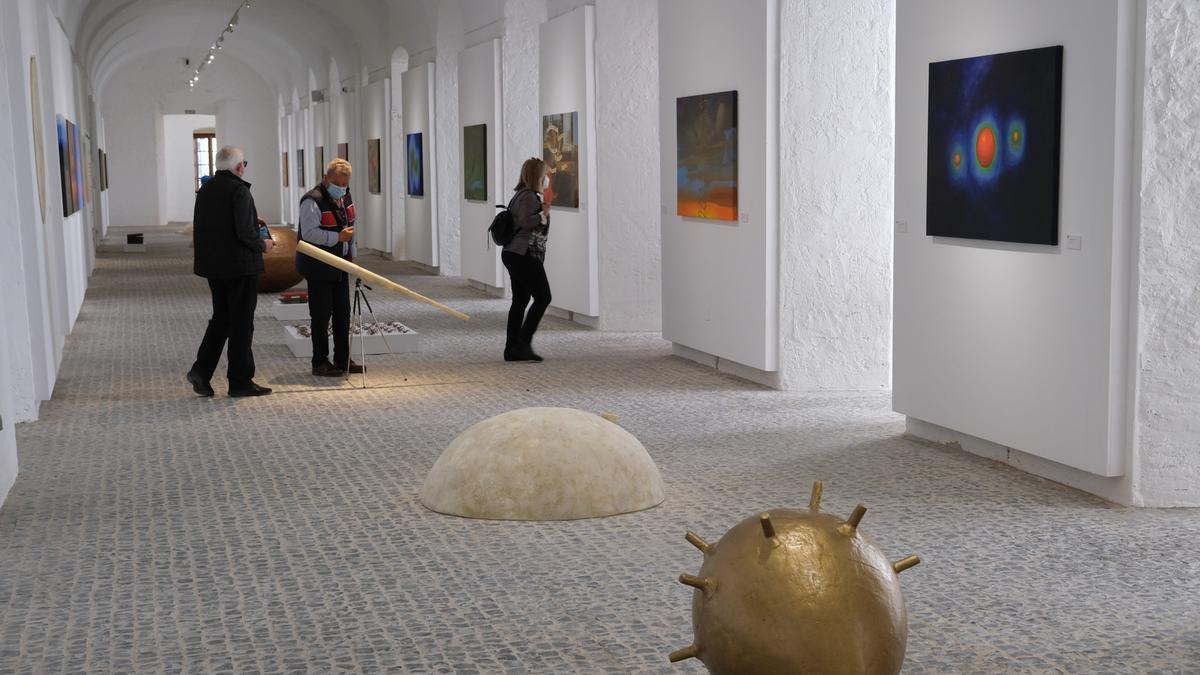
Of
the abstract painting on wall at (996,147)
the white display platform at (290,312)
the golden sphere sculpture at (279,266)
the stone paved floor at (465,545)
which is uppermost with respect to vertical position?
the abstract painting on wall at (996,147)

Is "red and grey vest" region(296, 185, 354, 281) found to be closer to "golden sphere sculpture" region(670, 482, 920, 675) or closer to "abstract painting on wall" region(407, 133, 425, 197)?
"golden sphere sculpture" region(670, 482, 920, 675)

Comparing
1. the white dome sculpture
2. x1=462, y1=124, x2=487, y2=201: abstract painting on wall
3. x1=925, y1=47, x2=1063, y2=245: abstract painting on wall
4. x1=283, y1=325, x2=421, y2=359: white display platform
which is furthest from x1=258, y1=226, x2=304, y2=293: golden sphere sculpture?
the white dome sculpture

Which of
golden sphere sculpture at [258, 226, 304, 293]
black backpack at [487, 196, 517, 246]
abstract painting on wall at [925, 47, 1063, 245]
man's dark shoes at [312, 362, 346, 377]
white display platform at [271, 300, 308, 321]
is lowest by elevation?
man's dark shoes at [312, 362, 346, 377]

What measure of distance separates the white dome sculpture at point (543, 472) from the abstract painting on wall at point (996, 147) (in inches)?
104

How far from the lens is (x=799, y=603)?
367 cm

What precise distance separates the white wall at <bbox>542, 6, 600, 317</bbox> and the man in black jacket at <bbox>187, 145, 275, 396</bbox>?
5.76m

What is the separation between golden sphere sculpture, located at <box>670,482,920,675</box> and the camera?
367 cm

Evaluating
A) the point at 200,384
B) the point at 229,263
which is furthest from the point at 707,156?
the point at 200,384

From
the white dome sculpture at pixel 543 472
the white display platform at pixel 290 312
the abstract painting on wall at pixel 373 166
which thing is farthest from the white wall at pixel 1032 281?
the abstract painting on wall at pixel 373 166

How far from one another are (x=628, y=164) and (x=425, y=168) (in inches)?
395

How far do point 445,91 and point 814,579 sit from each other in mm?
21218

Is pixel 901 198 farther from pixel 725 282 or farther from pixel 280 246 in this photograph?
pixel 280 246

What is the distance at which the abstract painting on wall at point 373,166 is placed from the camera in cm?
3033

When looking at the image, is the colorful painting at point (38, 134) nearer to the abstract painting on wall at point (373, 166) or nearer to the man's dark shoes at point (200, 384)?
the man's dark shoes at point (200, 384)
